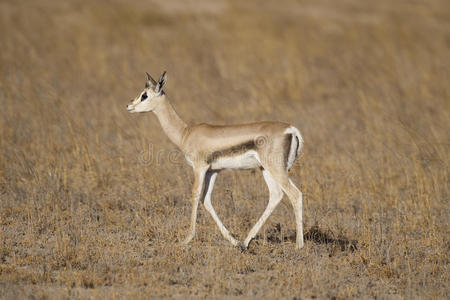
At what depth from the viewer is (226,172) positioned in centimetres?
965

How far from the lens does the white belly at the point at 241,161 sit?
6.74 m

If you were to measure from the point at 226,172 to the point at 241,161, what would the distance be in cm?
290

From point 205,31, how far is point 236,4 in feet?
14.0

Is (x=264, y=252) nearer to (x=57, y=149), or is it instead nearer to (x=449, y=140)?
(x=57, y=149)

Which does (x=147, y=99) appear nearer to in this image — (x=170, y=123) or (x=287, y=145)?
(x=170, y=123)

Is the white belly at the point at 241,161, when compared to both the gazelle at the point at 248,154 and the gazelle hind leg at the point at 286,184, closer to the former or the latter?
the gazelle at the point at 248,154

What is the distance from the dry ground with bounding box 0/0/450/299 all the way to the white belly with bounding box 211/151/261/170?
0.90 meters

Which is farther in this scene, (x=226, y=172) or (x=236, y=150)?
(x=226, y=172)

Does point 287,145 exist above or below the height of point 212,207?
above

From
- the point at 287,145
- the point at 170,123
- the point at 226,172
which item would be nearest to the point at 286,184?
the point at 287,145

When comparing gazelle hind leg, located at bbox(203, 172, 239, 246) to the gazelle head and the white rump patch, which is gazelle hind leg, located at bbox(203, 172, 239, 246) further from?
the gazelle head

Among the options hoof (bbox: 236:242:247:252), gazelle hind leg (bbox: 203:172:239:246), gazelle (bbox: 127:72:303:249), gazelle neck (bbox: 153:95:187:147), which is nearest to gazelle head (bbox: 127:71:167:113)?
gazelle neck (bbox: 153:95:187:147)

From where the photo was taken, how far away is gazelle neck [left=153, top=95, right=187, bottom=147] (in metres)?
7.42

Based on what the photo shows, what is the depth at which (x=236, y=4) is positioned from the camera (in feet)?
74.5
